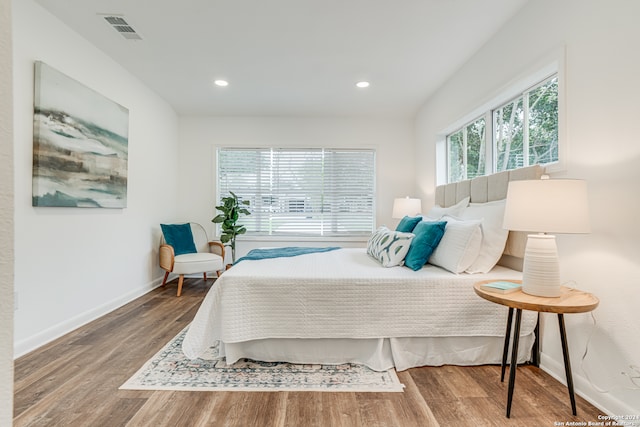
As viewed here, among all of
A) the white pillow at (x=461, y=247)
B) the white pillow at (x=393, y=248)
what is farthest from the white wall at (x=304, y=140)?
the white pillow at (x=461, y=247)

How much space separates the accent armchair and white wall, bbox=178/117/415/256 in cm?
57

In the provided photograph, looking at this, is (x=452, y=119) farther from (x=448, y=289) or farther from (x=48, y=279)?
(x=48, y=279)

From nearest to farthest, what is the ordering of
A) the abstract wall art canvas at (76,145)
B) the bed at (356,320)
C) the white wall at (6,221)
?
1. the white wall at (6,221)
2. the bed at (356,320)
3. the abstract wall art canvas at (76,145)

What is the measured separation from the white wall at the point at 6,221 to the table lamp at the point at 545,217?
1919mm

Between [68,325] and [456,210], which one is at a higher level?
[456,210]

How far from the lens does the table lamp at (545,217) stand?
1542 millimetres

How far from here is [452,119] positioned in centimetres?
353

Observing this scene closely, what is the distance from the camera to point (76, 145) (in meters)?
2.76

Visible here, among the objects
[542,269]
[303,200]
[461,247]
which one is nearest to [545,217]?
[542,269]

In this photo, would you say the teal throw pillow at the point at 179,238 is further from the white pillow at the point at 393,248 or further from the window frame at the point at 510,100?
the window frame at the point at 510,100

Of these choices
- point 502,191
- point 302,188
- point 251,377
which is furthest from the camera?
point 302,188

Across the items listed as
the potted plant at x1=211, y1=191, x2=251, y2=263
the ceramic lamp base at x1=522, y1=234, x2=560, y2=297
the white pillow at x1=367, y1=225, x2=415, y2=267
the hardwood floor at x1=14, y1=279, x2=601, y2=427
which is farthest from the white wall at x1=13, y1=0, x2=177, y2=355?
the ceramic lamp base at x1=522, y1=234, x2=560, y2=297

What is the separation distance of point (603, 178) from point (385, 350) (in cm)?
161

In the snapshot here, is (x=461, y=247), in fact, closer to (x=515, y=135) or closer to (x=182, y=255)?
(x=515, y=135)
